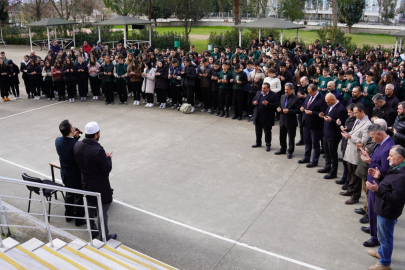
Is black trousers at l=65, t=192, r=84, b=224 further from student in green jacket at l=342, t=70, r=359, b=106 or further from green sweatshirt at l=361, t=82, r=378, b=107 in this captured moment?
green sweatshirt at l=361, t=82, r=378, b=107

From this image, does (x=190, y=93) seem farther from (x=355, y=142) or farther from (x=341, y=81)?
(x=355, y=142)

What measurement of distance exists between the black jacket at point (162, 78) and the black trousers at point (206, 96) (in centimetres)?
144

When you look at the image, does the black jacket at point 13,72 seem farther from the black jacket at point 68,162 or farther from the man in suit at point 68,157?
the black jacket at point 68,162

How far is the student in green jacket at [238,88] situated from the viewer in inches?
493

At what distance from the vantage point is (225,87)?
12.9m

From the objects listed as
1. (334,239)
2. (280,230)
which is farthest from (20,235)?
(334,239)

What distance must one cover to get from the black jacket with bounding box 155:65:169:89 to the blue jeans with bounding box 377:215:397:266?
9.97m

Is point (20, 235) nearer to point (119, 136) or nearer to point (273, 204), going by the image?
point (273, 204)

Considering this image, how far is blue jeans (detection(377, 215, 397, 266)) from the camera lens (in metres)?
5.54

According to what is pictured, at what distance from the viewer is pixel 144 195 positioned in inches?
317

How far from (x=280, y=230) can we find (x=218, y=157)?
3548mm

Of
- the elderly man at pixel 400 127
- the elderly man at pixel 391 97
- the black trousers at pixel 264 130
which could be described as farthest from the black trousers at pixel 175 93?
the elderly man at pixel 400 127

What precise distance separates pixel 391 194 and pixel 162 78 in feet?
33.4

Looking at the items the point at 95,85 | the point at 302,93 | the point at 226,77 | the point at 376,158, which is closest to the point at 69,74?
the point at 95,85
